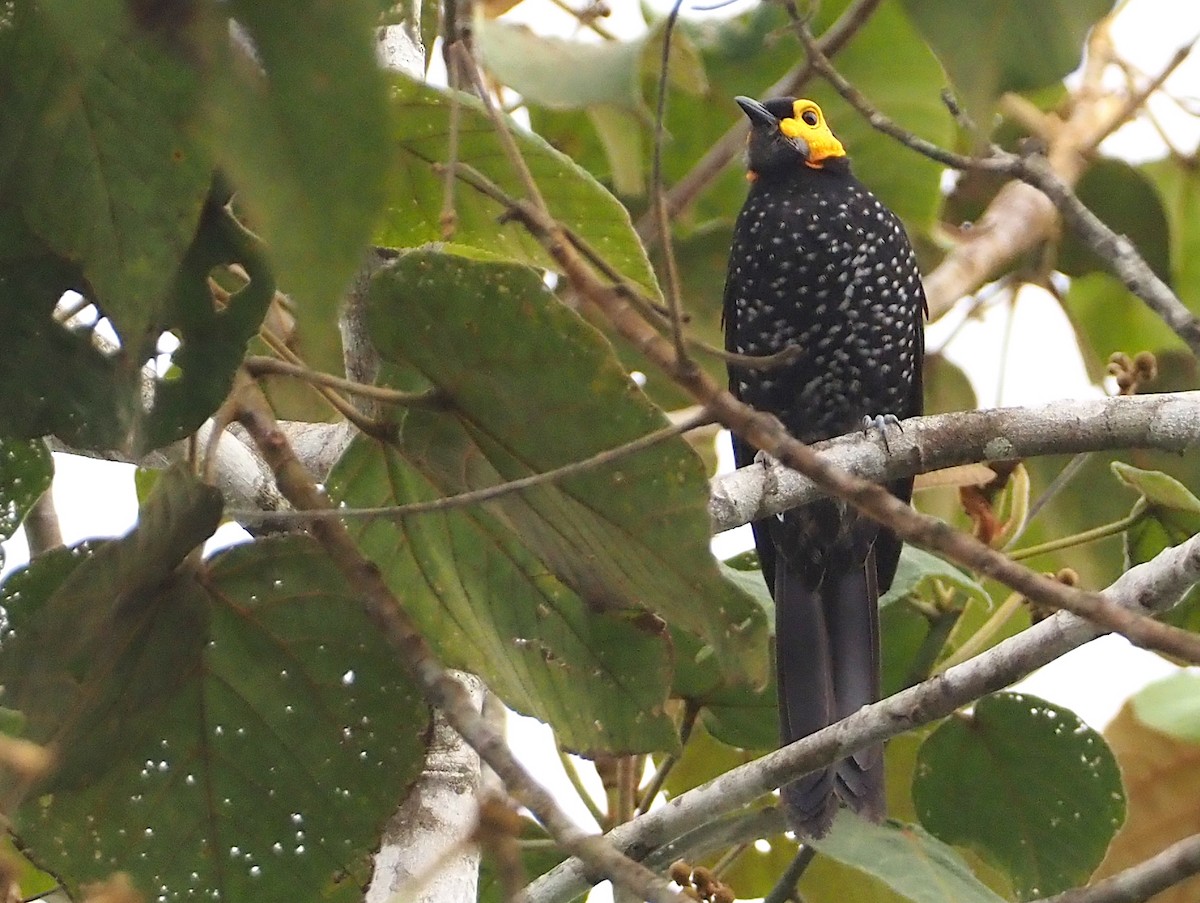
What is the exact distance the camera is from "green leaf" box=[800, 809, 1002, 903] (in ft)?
3.95

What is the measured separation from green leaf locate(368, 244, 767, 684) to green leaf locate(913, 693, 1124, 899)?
0.70 m

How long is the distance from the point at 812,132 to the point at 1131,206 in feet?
1.89

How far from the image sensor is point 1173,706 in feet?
4.86

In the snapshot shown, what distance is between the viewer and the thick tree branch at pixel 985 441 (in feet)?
4.24

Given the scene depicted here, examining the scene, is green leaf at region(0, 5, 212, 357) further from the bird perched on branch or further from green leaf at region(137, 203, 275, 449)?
the bird perched on branch

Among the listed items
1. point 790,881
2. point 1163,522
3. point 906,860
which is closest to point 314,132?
point 906,860

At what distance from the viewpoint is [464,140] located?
1134 millimetres

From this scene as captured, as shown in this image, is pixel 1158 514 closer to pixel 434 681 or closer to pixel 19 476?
pixel 434 681

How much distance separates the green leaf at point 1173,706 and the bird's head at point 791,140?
123cm

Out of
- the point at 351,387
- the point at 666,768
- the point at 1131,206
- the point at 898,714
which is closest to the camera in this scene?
the point at 351,387

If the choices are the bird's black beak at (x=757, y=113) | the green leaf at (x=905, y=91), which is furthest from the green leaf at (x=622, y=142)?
the bird's black beak at (x=757, y=113)

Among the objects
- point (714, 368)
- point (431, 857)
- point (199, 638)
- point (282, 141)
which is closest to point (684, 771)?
point (714, 368)

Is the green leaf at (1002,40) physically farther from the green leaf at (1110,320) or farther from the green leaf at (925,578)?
the green leaf at (1110,320)

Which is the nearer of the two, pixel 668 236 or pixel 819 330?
pixel 668 236
